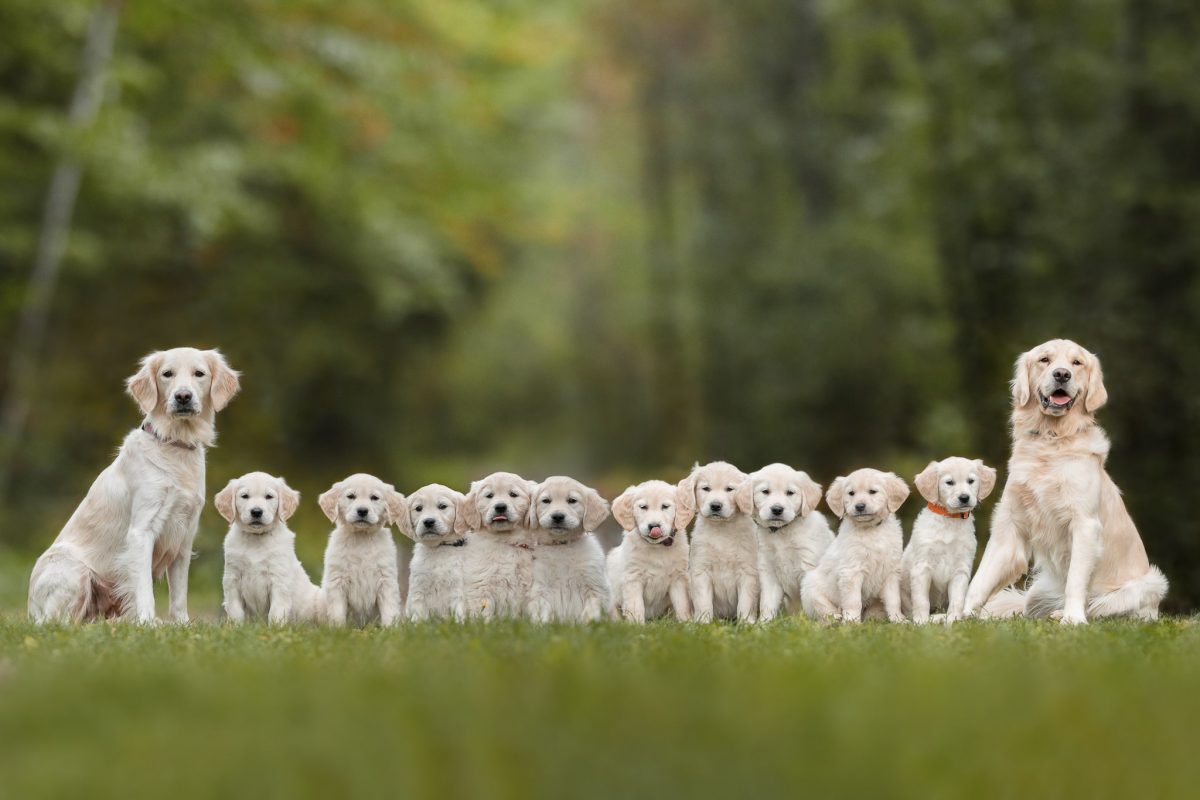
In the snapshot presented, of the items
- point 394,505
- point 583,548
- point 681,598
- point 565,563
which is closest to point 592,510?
point 583,548

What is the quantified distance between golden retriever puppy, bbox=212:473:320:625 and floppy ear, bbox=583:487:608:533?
5.70ft

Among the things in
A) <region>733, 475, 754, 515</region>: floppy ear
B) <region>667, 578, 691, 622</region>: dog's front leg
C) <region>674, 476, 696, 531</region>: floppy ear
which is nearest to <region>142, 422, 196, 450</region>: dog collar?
<region>674, 476, 696, 531</region>: floppy ear

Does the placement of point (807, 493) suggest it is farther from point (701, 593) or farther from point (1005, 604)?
point (1005, 604)

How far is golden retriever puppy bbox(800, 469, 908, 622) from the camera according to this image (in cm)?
891

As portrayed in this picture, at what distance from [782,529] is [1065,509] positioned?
67.8 inches

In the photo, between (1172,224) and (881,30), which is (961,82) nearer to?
(881,30)

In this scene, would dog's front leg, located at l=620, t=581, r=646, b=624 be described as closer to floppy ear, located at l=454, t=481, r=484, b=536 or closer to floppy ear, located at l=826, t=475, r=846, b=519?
floppy ear, located at l=454, t=481, r=484, b=536

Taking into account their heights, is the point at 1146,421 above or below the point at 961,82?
below

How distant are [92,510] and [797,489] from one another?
4.35 meters

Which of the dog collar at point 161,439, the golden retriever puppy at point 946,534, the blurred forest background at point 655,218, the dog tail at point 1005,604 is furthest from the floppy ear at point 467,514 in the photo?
the blurred forest background at point 655,218

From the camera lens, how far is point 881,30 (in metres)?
26.0

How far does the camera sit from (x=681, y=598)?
925 centimetres

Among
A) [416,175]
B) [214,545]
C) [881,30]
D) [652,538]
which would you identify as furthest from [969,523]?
[416,175]

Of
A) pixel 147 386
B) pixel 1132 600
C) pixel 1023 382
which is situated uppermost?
pixel 147 386
